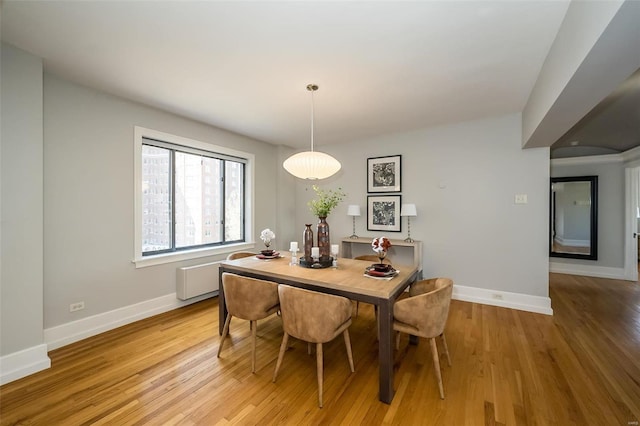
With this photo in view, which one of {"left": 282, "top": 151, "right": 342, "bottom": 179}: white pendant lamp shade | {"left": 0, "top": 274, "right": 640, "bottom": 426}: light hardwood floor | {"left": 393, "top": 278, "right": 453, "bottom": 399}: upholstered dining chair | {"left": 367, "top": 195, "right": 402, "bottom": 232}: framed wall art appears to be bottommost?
{"left": 0, "top": 274, "right": 640, "bottom": 426}: light hardwood floor

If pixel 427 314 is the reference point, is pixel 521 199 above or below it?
above

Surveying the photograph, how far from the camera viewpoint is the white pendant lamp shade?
2.61m

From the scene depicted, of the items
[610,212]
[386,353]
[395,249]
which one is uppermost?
[610,212]

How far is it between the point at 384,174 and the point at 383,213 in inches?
26.7

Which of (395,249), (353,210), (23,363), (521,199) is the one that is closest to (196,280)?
(23,363)

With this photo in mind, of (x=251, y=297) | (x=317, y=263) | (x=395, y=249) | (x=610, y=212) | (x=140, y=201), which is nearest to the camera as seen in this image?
(x=251, y=297)

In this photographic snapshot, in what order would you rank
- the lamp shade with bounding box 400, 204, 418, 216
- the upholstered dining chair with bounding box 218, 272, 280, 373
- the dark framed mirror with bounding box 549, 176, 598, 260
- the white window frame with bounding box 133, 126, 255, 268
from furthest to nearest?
the dark framed mirror with bounding box 549, 176, 598, 260, the lamp shade with bounding box 400, 204, 418, 216, the white window frame with bounding box 133, 126, 255, 268, the upholstered dining chair with bounding box 218, 272, 280, 373

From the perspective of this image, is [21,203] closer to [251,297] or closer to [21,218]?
[21,218]

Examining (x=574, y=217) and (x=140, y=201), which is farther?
(x=574, y=217)

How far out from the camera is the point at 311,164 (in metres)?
2.61

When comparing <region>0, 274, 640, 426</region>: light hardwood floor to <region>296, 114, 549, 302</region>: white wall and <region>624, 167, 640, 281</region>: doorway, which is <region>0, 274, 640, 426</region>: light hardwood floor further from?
<region>624, 167, 640, 281</region>: doorway

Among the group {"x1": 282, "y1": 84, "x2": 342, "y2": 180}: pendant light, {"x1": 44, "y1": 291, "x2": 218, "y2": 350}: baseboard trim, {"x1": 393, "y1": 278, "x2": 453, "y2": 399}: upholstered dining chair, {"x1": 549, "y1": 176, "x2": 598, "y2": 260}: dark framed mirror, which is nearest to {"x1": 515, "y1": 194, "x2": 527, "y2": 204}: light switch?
{"x1": 393, "y1": 278, "x2": 453, "y2": 399}: upholstered dining chair

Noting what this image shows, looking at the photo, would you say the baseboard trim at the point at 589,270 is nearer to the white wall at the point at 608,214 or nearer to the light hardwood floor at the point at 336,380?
the white wall at the point at 608,214

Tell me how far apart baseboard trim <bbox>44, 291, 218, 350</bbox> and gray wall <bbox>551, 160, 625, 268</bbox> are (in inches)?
297
